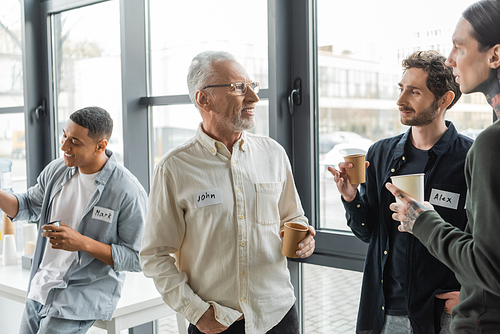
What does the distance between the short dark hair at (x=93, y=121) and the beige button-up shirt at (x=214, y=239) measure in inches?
29.1

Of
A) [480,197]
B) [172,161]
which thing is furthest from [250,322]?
[480,197]

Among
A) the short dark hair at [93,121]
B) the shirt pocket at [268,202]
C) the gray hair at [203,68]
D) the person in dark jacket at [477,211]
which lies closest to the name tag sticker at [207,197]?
the shirt pocket at [268,202]

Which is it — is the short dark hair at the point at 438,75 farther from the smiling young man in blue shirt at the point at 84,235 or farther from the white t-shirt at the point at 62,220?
the white t-shirt at the point at 62,220

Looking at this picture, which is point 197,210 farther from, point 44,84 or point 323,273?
point 44,84

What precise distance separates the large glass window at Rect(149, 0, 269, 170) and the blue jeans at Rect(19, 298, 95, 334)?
54.7 inches

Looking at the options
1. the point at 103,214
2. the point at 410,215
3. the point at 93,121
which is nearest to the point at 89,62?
the point at 93,121

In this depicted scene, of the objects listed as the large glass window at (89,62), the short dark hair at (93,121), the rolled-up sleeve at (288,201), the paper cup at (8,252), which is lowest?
the paper cup at (8,252)

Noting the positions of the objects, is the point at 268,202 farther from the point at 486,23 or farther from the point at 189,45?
the point at 189,45

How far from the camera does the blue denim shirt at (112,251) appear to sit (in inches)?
85.5

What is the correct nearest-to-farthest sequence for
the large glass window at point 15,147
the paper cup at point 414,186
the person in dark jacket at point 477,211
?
1. the person in dark jacket at point 477,211
2. the paper cup at point 414,186
3. the large glass window at point 15,147

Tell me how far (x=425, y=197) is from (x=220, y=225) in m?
0.75

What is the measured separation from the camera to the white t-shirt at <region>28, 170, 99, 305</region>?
223cm

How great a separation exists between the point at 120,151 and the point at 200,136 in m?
1.72

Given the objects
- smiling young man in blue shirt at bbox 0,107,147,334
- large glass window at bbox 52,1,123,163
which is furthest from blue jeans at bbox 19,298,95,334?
large glass window at bbox 52,1,123,163
